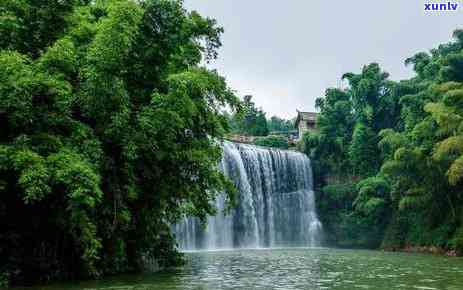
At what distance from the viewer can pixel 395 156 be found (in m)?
27.1

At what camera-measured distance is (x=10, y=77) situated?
10234 mm

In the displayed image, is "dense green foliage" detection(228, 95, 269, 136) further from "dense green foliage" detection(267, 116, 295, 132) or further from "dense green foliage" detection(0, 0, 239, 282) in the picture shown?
"dense green foliage" detection(0, 0, 239, 282)

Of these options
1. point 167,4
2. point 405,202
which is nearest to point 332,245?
point 405,202

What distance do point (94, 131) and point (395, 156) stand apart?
18691mm

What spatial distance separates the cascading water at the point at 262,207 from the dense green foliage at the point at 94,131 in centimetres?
1524

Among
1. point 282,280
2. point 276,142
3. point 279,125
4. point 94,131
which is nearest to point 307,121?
point 276,142

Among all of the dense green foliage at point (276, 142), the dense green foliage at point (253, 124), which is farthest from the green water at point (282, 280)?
the dense green foliage at point (253, 124)

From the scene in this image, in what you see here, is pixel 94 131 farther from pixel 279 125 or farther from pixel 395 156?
pixel 279 125

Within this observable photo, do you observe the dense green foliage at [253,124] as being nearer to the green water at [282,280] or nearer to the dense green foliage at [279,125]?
the dense green foliage at [279,125]

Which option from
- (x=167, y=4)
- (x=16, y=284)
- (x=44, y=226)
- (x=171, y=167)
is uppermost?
(x=167, y=4)

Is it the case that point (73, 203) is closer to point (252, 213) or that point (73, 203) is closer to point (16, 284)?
point (16, 284)

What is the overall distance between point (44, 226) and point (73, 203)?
1782 mm

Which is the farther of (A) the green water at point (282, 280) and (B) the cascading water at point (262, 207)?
(B) the cascading water at point (262, 207)

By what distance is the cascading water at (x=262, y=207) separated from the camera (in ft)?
102
